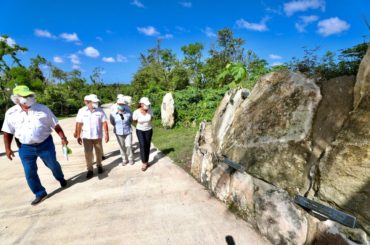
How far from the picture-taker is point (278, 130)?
3.08 metres

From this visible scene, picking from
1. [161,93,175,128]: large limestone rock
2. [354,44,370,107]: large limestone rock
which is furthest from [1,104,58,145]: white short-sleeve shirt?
[161,93,175,128]: large limestone rock

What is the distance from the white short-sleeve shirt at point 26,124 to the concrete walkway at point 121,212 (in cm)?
117

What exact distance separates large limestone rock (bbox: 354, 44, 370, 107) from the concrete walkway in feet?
6.36

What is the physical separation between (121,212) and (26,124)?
2.07 metres

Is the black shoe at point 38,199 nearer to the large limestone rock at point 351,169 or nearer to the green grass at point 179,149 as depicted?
the green grass at point 179,149

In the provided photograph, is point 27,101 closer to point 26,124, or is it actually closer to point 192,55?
point 26,124

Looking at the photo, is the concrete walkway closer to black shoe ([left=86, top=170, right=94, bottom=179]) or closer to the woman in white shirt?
black shoe ([left=86, top=170, right=94, bottom=179])

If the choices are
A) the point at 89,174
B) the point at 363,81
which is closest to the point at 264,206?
the point at 363,81

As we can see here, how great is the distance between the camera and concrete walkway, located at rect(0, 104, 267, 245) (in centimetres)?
305

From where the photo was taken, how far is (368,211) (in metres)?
2.00

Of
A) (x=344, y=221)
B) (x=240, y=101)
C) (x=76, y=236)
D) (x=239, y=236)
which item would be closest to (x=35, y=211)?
(x=76, y=236)

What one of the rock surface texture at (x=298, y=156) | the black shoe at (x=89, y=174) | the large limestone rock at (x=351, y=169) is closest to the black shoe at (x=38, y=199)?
the black shoe at (x=89, y=174)

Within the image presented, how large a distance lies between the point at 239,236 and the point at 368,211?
1.47 m

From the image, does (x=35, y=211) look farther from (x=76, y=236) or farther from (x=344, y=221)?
(x=344, y=221)
